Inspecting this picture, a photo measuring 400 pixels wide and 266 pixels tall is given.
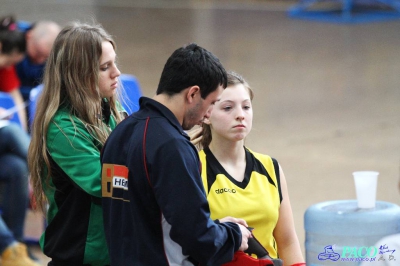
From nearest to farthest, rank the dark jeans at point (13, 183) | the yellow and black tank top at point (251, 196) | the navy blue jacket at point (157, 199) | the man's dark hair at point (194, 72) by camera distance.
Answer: the navy blue jacket at point (157, 199) → the man's dark hair at point (194, 72) → the yellow and black tank top at point (251, 196) → the dark jeans at point (13, 183)

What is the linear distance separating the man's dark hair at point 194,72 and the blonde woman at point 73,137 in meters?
0.53

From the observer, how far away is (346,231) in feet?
12.2

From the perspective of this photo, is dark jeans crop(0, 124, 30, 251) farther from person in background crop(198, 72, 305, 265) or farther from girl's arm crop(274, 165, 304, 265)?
Result: girl's arm crop(274, 165, 304, 265)

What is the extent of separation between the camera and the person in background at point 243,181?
9.65 ft

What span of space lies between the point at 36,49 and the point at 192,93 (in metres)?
4.73

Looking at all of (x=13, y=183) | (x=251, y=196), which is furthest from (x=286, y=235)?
(x=13, y=183)

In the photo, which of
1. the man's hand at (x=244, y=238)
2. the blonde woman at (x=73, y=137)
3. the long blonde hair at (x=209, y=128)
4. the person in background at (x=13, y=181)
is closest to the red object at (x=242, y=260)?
the man's hand at (x=244, y=238)

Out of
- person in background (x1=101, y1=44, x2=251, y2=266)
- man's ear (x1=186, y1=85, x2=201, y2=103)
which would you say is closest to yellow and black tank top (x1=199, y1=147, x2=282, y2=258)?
person in background (x1=101, y1=44, x2=251, y2=266)

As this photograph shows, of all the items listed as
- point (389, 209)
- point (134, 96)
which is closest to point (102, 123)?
point (389, 209)

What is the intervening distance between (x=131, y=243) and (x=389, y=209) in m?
1.72

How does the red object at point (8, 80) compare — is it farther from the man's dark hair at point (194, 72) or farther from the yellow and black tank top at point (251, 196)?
the man's dark hair at point (194, 72)

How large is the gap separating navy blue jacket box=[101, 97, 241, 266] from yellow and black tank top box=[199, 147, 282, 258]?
0.51m

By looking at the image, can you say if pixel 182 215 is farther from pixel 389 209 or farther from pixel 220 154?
pixel 389 209

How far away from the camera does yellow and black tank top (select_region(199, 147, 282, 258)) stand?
2924 mm
